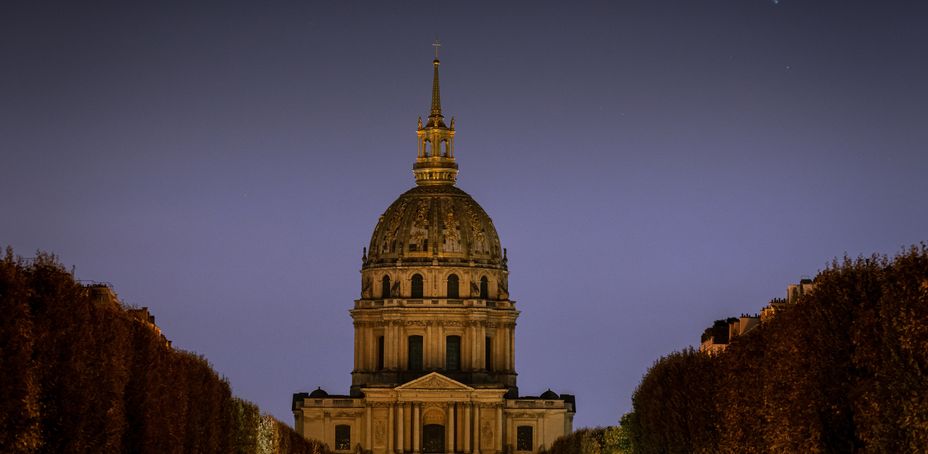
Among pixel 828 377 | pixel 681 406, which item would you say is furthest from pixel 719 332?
pixel 828 377

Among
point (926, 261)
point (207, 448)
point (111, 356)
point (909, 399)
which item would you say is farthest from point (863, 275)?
point (207, 448)

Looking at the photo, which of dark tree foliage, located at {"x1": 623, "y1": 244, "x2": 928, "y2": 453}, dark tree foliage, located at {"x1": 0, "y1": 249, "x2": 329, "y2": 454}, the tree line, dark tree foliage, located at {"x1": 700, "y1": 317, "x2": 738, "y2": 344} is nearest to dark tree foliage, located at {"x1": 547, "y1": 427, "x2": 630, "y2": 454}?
dark tree foliage, located at {"x1": 700, "y1": 317, "x2": 738, "y2": 344}

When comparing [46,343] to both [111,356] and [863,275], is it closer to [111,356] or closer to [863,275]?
[111,356]

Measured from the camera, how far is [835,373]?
64312 millimetres

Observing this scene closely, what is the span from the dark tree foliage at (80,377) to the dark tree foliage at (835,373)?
57.0 feet

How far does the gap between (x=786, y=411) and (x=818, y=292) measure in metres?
3.34

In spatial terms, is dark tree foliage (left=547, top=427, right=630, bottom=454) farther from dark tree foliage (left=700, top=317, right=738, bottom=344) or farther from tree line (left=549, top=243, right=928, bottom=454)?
tree line (left=549, top=243, right=928, bottom=454)

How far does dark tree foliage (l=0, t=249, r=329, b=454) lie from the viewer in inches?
2200

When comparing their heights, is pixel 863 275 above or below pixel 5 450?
above

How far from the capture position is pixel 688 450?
87.7m

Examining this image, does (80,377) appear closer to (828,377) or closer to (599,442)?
(828,377)

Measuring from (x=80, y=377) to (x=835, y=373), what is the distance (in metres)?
19.1

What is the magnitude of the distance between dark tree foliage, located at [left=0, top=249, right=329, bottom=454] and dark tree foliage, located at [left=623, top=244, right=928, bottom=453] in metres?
17.4

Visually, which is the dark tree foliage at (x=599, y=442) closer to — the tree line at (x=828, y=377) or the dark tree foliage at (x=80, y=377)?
the tree line at (x=828, y=377)
